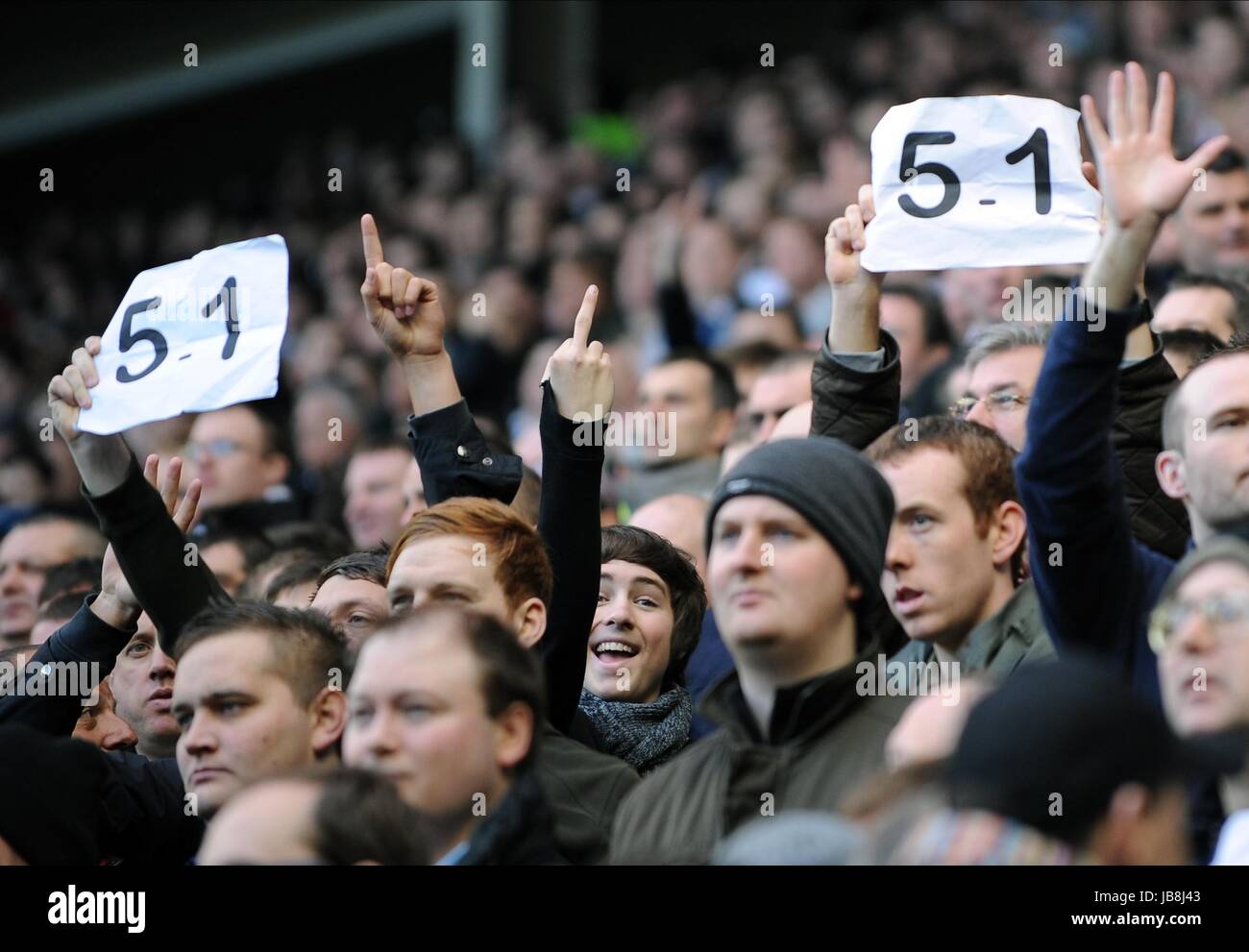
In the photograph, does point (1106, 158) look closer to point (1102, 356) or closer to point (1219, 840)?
point (1102, 356)

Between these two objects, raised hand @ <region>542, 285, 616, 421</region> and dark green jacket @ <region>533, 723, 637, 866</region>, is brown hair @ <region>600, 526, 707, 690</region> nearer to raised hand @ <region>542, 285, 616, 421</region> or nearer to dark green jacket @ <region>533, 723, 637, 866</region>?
raised hand @ <region>542, 285, 616, 421</region>

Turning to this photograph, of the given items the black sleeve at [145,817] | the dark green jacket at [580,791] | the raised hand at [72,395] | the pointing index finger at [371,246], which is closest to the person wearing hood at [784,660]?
the dark green jacket at [580,791]

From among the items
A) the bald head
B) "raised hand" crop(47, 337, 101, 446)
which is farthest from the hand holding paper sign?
the bald head

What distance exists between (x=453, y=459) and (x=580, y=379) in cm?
43

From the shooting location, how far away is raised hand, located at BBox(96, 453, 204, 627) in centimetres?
479

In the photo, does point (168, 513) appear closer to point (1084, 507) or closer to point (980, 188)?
point (980, 188)

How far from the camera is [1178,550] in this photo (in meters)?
4.60

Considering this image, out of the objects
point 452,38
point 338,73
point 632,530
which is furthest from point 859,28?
point 632,530

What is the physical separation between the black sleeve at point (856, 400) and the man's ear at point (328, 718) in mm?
1406

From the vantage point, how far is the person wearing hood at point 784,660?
11.6 ft

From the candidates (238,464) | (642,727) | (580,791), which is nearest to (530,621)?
(580,791)

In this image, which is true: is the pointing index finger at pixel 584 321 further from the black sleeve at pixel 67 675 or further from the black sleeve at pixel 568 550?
the black sleeve at pixel 67 675
